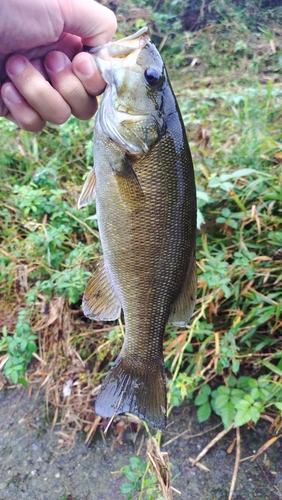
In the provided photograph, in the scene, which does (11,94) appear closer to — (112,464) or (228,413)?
(228,413)

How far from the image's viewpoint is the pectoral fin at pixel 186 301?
1474 mm

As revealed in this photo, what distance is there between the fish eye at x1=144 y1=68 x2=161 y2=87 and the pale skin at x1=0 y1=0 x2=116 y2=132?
0.67 ft

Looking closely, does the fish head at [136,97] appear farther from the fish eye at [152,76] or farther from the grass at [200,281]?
the grass at [200,281]

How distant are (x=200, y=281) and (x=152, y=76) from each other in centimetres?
125

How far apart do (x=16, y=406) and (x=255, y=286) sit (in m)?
1.61

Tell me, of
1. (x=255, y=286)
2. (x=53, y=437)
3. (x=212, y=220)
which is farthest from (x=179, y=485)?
(x=212, y=220)

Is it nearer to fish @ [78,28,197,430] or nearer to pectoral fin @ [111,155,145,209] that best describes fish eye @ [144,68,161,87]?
fish @ [78,28,197,430]

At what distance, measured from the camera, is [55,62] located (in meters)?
1.48

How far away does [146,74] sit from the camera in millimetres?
1297

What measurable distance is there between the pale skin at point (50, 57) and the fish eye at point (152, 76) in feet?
0.67

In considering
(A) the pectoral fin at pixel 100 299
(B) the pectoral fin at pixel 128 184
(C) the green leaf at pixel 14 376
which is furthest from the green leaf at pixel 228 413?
(B) the pectoral fin at pixel 128 184

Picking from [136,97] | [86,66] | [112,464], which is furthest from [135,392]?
[86,66]

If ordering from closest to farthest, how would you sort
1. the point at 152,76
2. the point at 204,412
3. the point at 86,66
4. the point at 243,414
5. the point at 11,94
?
the point at 152,76 < the point at 86,66 < the point at 11,94 < the point at 243,414 < the point at 204,412

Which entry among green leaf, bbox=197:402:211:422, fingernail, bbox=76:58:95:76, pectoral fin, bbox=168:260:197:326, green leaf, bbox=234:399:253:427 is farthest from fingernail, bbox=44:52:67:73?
green leaf, bbox=197:402:211:422
